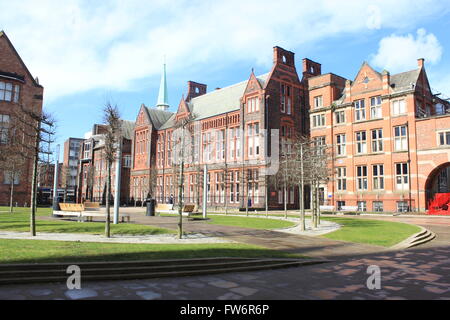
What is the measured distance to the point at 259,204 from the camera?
1754 inches

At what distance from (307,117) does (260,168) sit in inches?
537

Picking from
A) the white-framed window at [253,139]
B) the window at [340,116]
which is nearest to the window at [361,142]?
the window at [340,116]

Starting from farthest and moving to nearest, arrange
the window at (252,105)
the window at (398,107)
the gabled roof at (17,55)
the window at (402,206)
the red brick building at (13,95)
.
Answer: the window at (252,105), the gabled roof at (17,55), the red brick building at (13,95), the window at (398,107), the window at (402,206)

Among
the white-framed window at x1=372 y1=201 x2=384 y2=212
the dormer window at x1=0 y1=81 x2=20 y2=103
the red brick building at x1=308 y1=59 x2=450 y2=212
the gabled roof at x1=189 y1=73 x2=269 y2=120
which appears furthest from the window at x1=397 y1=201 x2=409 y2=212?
the dormer window at x1=0 y1=81 x2=20 y2=103

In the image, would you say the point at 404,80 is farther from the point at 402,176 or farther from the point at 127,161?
the point at 127,161

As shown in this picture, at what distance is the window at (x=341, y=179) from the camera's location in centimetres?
4316

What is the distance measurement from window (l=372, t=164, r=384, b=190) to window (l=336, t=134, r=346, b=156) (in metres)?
4.45

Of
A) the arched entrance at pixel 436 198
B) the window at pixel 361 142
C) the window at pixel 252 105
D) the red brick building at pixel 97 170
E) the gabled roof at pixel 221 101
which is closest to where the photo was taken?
the arched entrance at pixel 436 198

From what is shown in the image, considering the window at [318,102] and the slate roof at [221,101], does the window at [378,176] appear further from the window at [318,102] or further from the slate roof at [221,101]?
the slate roof at [221,101]

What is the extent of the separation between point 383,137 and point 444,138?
5976 millimetres

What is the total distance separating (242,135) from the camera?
160ft
